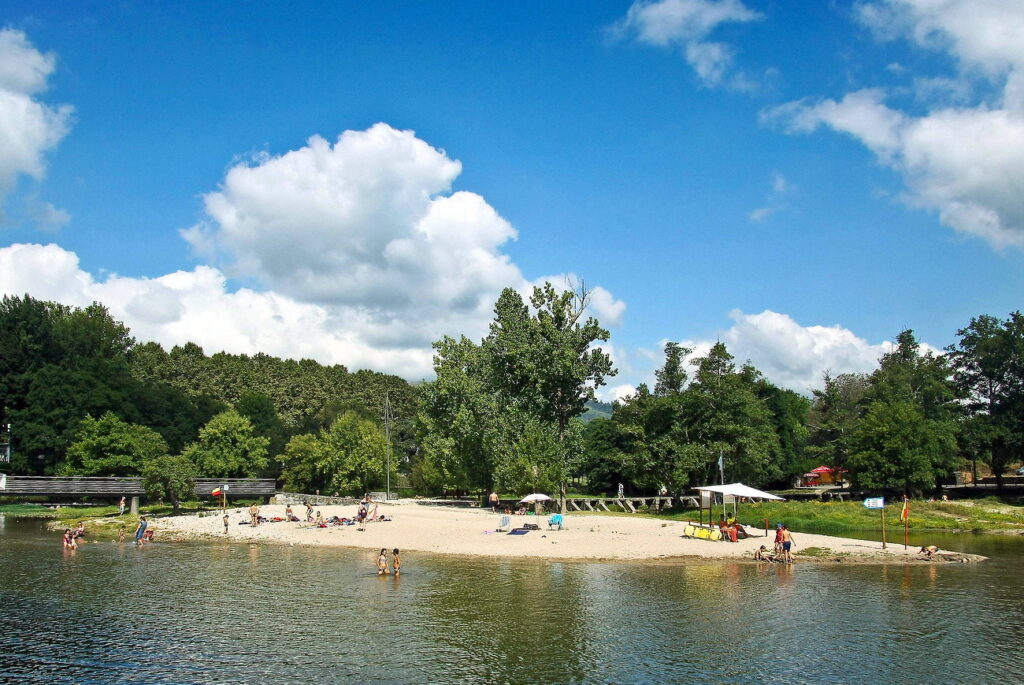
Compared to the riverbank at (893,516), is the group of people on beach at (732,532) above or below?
above

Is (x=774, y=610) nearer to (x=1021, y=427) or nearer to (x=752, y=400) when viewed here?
(x=752, y=400)

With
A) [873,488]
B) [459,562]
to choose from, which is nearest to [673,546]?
[459,562]

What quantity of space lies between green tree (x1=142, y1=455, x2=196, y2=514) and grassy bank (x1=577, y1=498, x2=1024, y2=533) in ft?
137

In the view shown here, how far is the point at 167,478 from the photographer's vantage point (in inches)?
2522

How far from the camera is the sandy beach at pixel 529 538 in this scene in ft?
127

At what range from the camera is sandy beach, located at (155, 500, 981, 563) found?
38.6 meters

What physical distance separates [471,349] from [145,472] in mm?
33028

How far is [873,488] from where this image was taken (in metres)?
71.4

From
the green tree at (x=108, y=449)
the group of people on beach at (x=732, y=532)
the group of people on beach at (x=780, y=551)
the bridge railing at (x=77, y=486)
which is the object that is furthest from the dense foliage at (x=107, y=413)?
the group of people on beach at (x=780, y=551)

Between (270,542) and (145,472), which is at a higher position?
(145,472)

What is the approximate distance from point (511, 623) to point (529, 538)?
21592 mm

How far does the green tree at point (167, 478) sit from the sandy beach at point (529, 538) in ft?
10.8

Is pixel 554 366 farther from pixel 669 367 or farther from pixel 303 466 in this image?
pixel 303 466

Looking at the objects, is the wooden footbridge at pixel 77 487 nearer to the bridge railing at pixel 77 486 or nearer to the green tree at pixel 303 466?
the bridge railing at pixel 77 486
